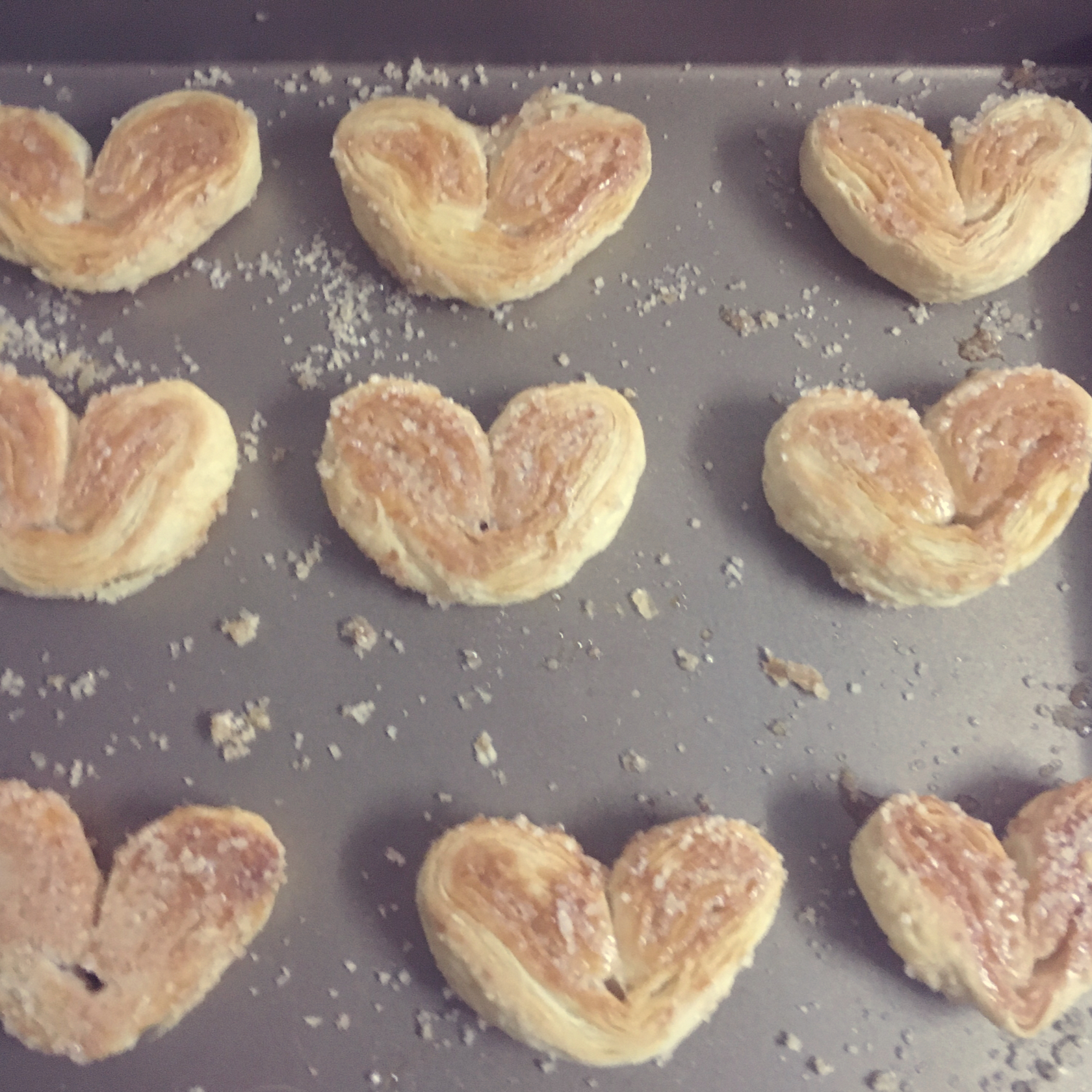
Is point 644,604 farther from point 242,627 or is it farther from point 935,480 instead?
point 242,627

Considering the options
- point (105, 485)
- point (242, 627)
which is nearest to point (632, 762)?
point (242, 627)

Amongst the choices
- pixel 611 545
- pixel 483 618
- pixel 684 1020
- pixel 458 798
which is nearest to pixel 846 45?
pixel 611 545

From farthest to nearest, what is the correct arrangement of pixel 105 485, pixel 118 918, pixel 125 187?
pixel 125 187 → pixel 105 485 → pixel 118 918

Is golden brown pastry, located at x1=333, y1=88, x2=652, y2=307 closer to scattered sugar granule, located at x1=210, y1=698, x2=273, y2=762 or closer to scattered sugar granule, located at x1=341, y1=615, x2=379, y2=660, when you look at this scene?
scattered sugar granule, located at x1=341, y1=615, x2=379, y2=660

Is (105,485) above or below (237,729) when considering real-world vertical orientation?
above

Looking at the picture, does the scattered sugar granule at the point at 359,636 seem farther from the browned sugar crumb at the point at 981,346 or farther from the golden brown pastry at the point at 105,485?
the browned sugar crumb at the point at 981,346

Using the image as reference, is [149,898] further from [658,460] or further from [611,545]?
[658,460]
